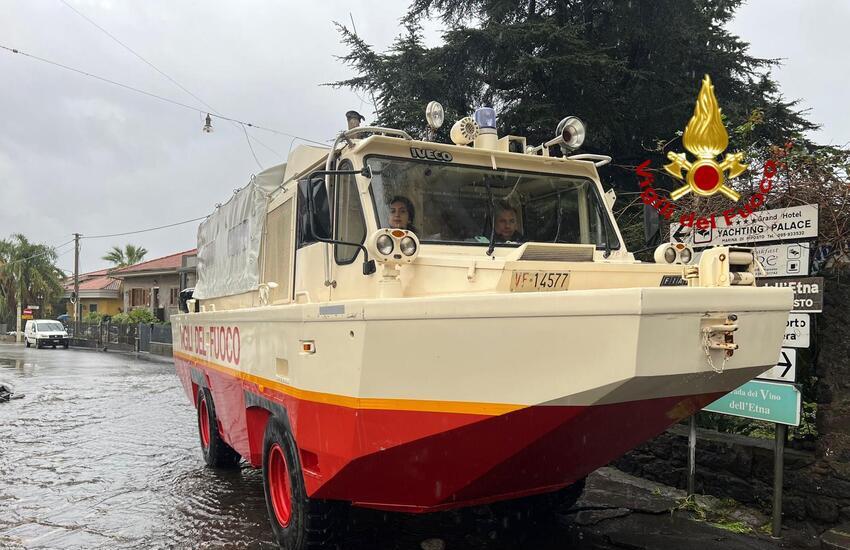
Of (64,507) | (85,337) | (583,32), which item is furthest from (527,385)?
(85,337)

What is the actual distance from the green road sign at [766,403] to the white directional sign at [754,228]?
3.76 feet

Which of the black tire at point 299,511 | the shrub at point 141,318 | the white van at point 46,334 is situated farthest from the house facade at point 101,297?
the black tire at point 299,511

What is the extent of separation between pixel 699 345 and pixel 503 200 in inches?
73.2

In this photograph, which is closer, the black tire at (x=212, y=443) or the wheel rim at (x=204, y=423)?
the black tire at (x=212, y=443)

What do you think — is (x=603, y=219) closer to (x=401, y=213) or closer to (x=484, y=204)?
(x=484, y=204)

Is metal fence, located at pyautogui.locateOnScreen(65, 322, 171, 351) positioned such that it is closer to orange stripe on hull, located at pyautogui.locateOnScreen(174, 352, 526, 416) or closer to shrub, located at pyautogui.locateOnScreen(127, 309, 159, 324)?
shrub, located at pyautogui.locateOnScreen(127, 309, 159, 324)

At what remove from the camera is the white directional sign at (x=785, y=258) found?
17.2 ft

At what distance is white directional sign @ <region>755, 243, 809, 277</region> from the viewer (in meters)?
5.24

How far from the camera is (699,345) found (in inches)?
116

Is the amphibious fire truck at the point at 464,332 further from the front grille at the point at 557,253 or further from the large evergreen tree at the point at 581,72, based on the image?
the large evergreen tree at the point at 581,72

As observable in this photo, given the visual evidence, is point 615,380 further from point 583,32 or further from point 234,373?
point 583,32

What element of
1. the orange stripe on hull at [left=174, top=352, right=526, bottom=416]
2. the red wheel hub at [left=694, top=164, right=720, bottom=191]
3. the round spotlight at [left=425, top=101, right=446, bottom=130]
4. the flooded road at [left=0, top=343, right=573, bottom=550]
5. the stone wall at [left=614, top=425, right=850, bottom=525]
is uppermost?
the round spotlight at [left=425, top=101, right=446, bottom=130]

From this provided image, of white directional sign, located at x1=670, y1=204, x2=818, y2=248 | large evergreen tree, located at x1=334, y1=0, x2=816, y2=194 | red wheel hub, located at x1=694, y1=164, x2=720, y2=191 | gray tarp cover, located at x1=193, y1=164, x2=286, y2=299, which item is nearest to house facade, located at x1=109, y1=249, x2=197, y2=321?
large evergreen tree, located at x1=334, y1=0, x2=816, y2=194

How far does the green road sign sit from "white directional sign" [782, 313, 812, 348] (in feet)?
1.03
